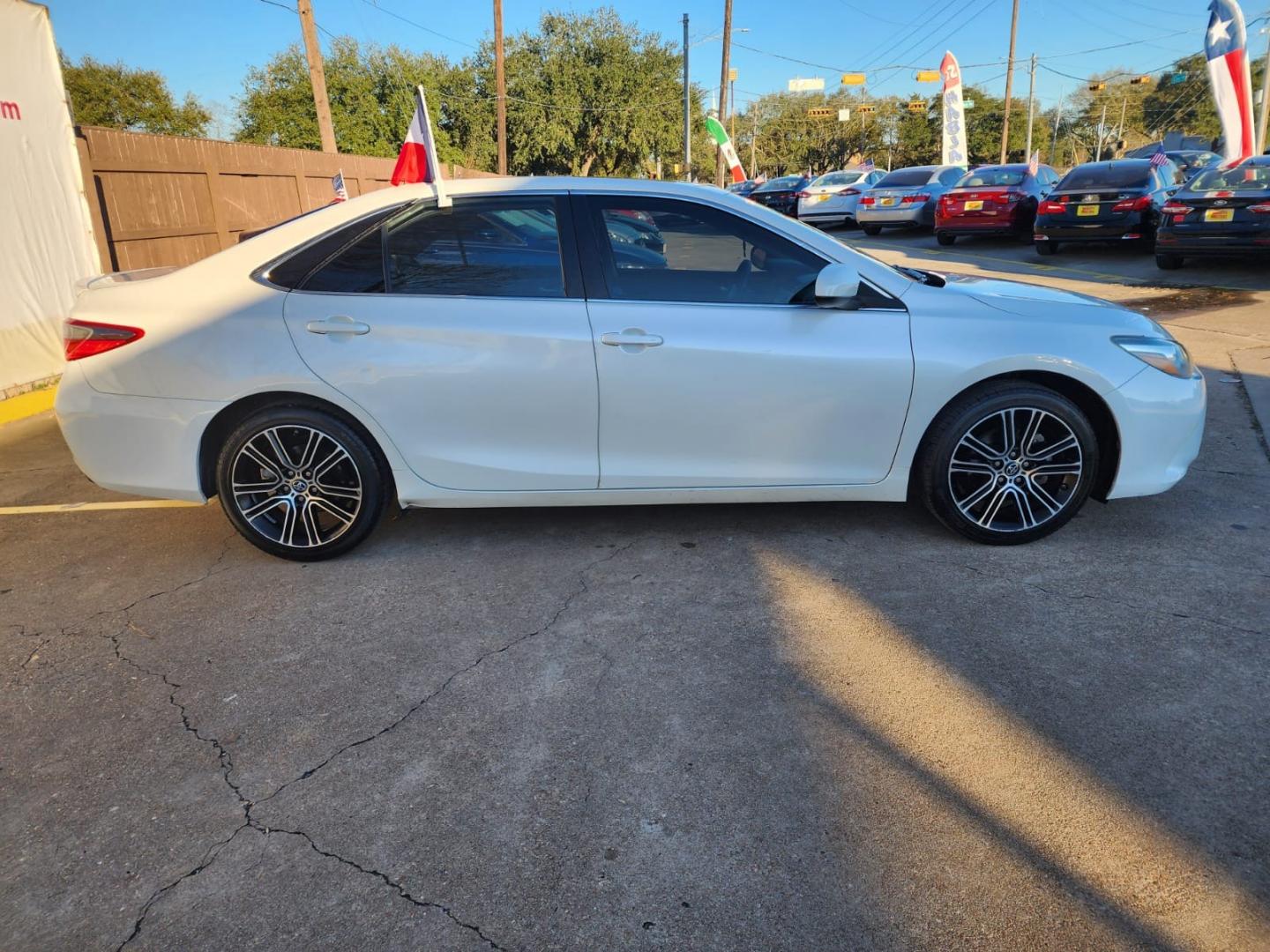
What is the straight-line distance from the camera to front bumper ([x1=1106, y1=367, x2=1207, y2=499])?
152 inches

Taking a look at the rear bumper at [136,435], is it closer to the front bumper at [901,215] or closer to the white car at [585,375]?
the white car at [585,375]

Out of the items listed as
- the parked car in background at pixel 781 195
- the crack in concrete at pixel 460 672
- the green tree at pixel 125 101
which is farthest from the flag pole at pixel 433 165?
the green tree at pixel 125 101

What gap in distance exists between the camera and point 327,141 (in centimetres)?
1889

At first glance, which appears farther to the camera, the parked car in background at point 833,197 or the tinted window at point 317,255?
the parked car in background at point 833,197

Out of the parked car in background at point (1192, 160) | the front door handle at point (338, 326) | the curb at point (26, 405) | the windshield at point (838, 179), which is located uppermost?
the windshield at point (838, 179)

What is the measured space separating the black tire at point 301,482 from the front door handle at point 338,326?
13.7 inches

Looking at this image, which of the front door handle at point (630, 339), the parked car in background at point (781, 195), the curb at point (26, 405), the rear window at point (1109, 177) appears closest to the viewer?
the front door handle at point (630, 339)

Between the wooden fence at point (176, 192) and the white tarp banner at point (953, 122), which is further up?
the white tarp banner at point (953, 122)

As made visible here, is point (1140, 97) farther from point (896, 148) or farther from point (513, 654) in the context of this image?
point (513, 654)

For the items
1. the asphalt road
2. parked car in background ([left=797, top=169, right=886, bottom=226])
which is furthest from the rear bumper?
parked car in background ([left=797, top=169, right=886, bottom=226])

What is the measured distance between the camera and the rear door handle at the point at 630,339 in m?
3.71

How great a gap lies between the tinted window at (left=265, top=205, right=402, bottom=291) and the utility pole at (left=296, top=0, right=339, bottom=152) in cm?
1612

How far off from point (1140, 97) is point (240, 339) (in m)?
115

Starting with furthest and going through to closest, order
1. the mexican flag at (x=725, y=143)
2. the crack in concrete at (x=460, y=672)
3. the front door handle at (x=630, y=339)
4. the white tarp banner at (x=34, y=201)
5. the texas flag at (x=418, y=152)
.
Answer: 1. the mexican flag at (x=725, y=143)
2. the white tarp banner at (x=34, y=201)
3. the texas flag at (x=418, y=152)
4. the front door handle at (x=630, y=339)
5. the crack in concrete at (x=460, y=672)
